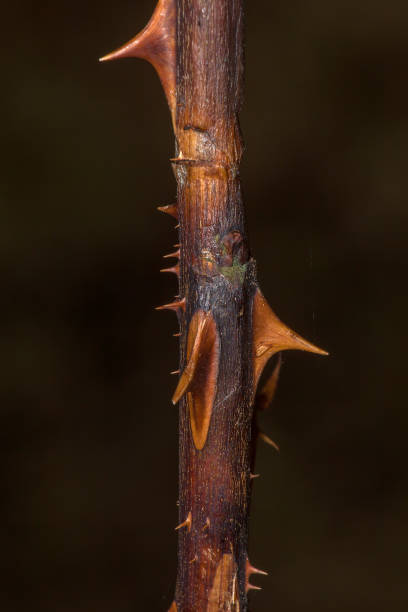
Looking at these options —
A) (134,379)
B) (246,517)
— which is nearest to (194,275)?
(246,517)

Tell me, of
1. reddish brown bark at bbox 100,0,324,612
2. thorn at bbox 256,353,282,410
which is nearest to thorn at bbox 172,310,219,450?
reddish brown bark at bbox 100,0,324,612

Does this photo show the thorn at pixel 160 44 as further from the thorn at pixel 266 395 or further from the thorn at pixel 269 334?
the thorn at pixel 266 395

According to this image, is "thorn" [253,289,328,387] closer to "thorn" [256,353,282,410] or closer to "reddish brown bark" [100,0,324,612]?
"reddish brown bark" [100,0,324,612]

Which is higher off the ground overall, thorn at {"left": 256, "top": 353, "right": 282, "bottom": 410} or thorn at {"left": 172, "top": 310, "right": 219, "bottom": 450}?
thorn at {"left": 172, "top": 310, "right": 219, "bottom": 450}

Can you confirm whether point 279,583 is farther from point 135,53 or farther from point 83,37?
point 135,53

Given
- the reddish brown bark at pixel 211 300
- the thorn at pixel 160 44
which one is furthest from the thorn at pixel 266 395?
the thorn at pixel 160 44

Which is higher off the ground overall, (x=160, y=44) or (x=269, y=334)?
(x=160, y=44)

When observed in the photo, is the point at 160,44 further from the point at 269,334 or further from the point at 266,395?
the point at 266,395

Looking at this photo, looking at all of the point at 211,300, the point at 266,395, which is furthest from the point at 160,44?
the point at 266,395
